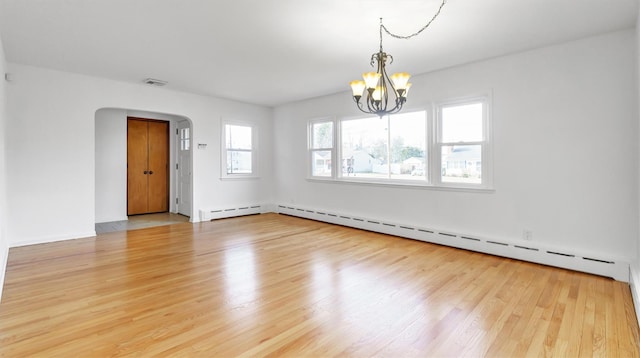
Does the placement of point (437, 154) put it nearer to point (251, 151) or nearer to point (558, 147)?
point (558, 147)

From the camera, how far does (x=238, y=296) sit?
9.37 feet

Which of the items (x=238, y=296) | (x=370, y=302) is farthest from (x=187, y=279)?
(x=370, y=302)

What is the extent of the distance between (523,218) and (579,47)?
2.05m

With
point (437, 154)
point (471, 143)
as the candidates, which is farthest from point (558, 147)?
point (437, 154)

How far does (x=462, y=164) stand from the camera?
4539 mm

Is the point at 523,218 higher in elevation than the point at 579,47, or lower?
lower

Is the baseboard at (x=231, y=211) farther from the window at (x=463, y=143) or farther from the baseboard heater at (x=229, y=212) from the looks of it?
the window at (x=463, y=143)

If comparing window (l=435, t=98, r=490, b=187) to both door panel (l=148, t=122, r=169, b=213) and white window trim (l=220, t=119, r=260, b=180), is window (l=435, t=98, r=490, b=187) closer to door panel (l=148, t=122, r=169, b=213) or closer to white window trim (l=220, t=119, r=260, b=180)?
white window trim (l=220, t=119, r=260, b=180)

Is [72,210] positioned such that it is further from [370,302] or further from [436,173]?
[436,173]

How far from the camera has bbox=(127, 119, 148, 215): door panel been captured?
278 inches

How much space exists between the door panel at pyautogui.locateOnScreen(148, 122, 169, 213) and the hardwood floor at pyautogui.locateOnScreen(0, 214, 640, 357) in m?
3.11

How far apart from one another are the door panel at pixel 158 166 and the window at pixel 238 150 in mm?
1787

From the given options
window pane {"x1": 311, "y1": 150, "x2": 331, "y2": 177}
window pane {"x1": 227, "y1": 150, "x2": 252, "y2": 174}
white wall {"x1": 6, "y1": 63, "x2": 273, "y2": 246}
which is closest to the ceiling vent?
white wall {"x1": 6, "y1": 63, "x2": 273, "y2": 246}

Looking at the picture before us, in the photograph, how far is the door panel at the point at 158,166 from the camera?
24.3ft
